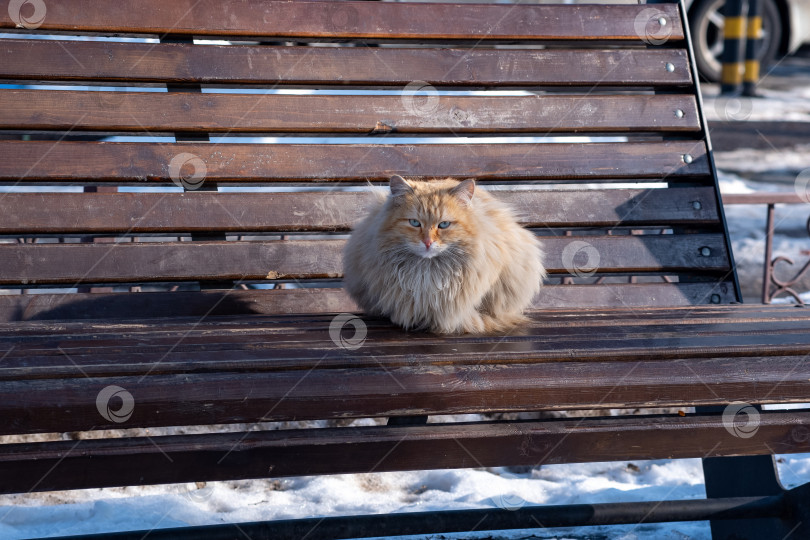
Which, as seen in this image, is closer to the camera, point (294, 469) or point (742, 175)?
point (294, 469)

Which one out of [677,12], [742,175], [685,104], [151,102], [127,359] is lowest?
[127,359]

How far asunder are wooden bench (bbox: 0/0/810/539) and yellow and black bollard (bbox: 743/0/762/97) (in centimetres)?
721

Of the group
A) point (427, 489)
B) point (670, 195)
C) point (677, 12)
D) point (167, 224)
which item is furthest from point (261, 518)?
point (677, 12)

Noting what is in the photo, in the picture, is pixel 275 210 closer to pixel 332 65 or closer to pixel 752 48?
pixel 332 65

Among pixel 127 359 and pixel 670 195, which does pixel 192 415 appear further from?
pixel 670 195

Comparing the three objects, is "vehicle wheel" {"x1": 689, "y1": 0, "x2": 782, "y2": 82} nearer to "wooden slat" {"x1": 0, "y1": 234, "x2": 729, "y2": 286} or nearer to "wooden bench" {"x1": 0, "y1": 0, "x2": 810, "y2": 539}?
"wooden bench" {"x1": 0, "y1": 0, "x2": 810, "y2": 539}

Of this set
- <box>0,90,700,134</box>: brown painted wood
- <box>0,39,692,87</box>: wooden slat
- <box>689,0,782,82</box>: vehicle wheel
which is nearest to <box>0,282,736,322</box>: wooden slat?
<box>0,90,700,134</box>: brown painted wood

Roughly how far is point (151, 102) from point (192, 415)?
58.6 inches

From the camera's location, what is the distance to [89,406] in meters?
1.39

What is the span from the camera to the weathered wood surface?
1424 millimetres

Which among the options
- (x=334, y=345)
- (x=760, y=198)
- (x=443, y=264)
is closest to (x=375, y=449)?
(x=334, y=345)

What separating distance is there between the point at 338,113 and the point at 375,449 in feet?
4.81

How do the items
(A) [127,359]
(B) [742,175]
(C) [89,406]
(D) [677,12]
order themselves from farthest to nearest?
(B) [742,175] < (D) [677,12] < (A) [127,359] < (C) [89,406]

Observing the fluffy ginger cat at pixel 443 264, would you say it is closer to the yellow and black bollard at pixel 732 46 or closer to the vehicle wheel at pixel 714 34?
the yellow and black bollard at pixel 732 46
